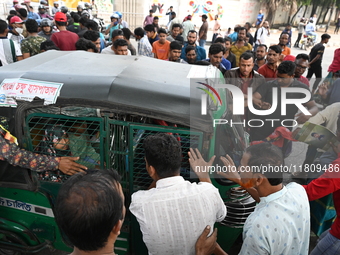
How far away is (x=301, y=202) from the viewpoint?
1740 mm

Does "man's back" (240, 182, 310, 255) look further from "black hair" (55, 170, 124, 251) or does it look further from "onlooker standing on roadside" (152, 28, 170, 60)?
"onlooker standing on roadside" (152, 28, 170, 60)

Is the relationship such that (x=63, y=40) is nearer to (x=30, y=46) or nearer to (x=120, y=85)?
(x=30, y=46)

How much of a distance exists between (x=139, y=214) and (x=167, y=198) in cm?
20

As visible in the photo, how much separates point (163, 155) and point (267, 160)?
2.13 feet

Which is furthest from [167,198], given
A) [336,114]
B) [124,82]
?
[336,114]

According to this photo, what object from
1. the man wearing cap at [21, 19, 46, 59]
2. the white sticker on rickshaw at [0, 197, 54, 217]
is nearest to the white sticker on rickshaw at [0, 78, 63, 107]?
the white sticker on rickshaw at [0, 197, 54, 217]

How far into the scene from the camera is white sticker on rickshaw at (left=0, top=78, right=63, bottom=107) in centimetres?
213

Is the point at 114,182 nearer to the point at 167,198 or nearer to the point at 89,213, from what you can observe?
the point at 89,213

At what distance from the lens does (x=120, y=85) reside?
218 centimetres

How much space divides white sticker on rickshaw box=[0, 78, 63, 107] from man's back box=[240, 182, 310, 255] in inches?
64.0

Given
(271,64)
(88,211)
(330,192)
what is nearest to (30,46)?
(271,64)

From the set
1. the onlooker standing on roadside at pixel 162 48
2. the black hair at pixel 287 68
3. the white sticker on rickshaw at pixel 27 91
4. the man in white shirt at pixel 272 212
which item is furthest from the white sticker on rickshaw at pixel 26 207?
the onlooker standing on roadside at pixel 162 48

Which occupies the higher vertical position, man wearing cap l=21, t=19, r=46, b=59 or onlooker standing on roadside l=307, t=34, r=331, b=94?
man wearing cap l=21, t=19, r=46, b=59

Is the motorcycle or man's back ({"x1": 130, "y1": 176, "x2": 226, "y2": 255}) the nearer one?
man's back ({"x1": 130, "y1": 176, "x2": 226, "y2": 255})
